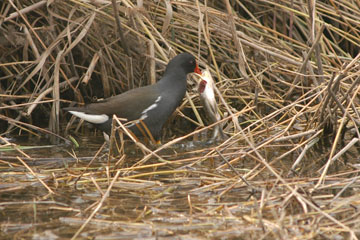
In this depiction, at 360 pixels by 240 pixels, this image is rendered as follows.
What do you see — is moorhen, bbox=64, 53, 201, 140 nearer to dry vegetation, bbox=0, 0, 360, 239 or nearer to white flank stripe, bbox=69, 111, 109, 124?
white flank stripe, bbox=69, 111, 109, 124

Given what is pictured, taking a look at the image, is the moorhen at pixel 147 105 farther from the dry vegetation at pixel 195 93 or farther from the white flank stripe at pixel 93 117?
the dry vegetation at pixel 195 93

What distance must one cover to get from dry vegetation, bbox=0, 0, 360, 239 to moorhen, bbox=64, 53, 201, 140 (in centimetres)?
15

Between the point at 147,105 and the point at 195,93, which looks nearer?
the point at 147,105

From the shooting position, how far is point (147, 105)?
4.79 meters

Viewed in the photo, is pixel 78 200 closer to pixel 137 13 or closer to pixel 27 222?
pixel 27 222

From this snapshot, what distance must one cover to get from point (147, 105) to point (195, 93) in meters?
0.59

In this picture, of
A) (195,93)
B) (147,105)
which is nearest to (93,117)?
(147,105)

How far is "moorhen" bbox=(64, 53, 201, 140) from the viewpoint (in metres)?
4.75

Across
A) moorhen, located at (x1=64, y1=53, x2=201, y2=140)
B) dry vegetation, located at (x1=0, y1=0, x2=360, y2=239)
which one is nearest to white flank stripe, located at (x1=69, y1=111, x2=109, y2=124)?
moorhen, located at (x1=64, y1=53, x2=201, y2=140)

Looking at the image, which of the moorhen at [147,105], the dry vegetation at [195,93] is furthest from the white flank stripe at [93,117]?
the dry vegetation at [195,93]

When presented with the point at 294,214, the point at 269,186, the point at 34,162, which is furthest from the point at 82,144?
the point at 294,214

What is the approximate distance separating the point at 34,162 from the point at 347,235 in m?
2.09

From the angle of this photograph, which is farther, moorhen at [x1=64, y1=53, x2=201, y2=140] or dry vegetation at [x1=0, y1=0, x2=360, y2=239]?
moorhen at [x1=64, y1=53, x2=201, y2=140]

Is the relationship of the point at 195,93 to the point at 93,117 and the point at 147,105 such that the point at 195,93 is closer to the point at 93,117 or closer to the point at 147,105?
the point at 147,105
